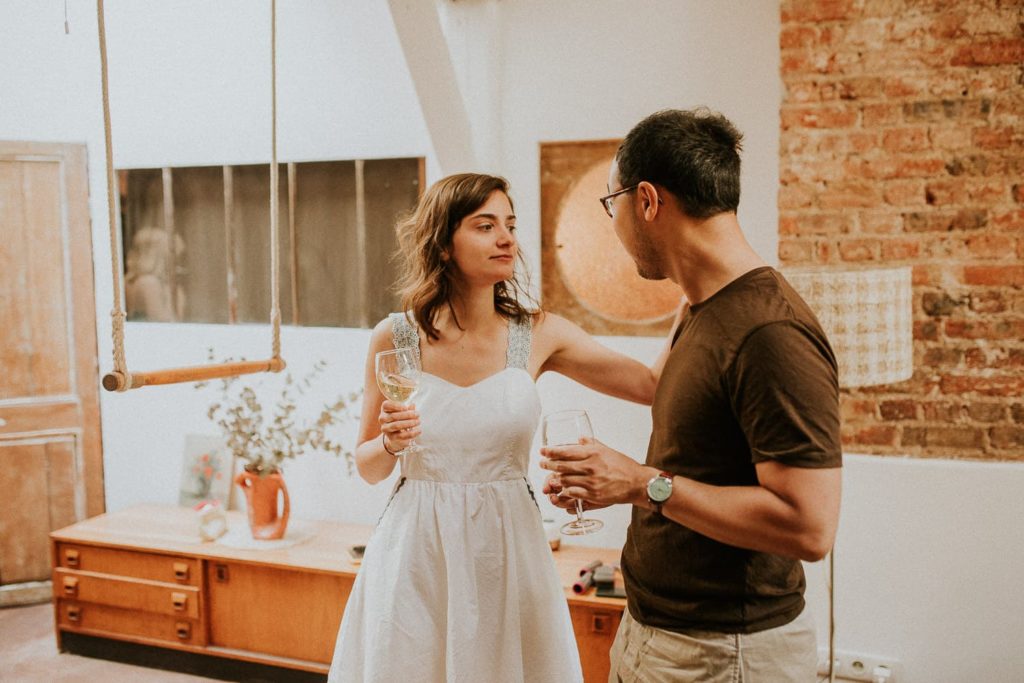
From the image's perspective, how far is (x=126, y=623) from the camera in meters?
3.56

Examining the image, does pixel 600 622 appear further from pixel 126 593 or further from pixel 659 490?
pixel 126 593

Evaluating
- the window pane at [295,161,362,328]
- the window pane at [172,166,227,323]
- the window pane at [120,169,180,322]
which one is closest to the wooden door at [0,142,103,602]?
the window pane at [120,169,180,322]

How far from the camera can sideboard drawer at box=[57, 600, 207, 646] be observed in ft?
11.2

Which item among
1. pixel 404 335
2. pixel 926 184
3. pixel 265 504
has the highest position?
pixel 926 184

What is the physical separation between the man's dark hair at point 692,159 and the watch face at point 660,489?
449 mm

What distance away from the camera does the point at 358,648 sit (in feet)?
6.63

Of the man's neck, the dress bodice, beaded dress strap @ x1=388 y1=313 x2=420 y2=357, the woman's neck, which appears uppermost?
the man's neck

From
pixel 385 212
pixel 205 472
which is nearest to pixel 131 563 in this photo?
pixel 205 472

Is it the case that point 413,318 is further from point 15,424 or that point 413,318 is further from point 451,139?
point 15,424

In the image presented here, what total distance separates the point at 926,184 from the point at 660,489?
1.98m

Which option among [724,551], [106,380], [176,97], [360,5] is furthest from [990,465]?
[176,97]

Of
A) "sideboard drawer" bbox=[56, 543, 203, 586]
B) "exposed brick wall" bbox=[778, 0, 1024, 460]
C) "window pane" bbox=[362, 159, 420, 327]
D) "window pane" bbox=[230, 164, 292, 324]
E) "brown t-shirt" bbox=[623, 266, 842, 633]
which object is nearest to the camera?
"brown t-shirt" bbox=[623, 266, 842, 633]

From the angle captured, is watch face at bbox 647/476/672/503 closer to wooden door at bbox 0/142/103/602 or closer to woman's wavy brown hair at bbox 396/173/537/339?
woman's wavy brown hair at bbox 396/173/537/339

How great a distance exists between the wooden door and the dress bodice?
290 centimetres
